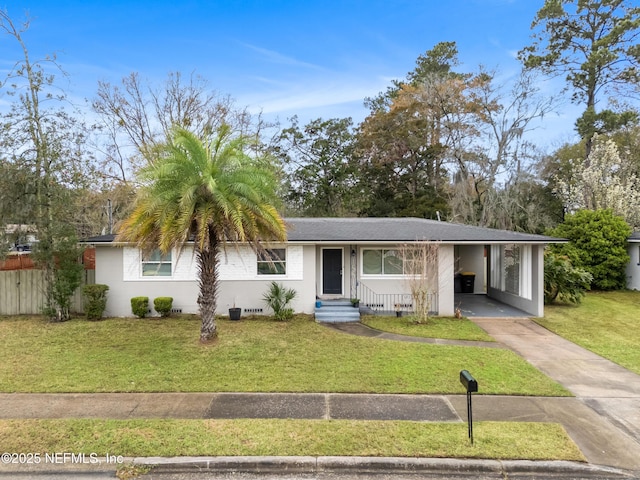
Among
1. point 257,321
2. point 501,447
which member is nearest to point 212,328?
point 257,321

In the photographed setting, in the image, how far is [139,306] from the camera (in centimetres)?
1202

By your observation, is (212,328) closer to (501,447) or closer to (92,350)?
(92,350)

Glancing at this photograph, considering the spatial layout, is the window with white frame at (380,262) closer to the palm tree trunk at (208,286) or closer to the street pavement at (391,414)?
the street pavement at (391,414)

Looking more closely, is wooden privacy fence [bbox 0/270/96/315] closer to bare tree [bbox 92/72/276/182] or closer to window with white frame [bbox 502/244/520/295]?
bare tree [bbox 92/72/276/182]

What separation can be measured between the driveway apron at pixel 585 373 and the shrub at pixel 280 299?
246 inches

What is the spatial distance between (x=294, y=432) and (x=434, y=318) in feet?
27.6

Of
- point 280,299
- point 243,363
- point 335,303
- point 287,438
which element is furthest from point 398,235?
point 287,438

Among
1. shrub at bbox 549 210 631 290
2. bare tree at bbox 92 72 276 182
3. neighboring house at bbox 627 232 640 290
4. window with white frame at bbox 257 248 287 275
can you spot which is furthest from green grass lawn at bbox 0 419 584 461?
bare tree at bbox 92 72 276 182

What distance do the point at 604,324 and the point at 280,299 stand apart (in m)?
10.6

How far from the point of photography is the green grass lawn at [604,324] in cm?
892

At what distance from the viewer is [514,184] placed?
2878cm

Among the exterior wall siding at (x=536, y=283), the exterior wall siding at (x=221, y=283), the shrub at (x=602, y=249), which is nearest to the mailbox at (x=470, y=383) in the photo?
the exterior wall siding at (x=221, y=283)

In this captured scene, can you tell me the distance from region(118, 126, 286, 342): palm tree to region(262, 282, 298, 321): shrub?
367 centimetres

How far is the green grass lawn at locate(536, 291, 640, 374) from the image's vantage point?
29.3 ft
